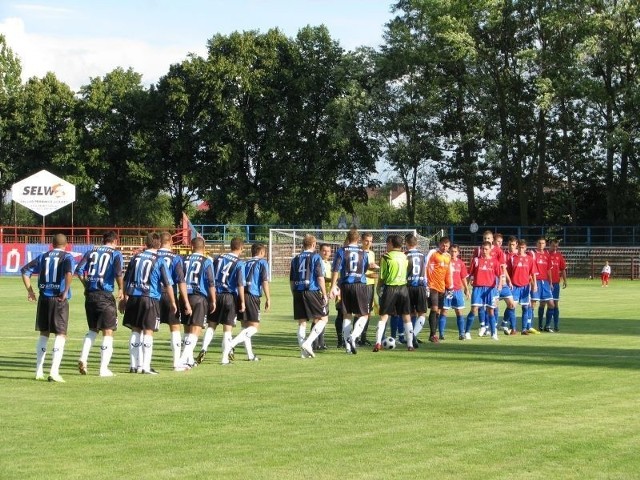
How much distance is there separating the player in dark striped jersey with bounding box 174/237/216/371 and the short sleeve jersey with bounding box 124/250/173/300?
90 cm

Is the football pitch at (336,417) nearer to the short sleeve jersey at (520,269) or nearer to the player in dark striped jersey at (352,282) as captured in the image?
the player in dark striped jersey at (352,282)

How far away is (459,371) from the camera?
14.8m

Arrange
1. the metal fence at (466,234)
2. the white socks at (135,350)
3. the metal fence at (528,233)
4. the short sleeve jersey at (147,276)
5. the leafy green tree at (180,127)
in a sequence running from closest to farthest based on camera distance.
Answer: the short sleeve jersey at (147,276), the white socks at (135,350), the metal fence at (466,234), the metal fence at (528,233), the leafy green tree at (180,127)

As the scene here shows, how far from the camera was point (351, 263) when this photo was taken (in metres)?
17.7

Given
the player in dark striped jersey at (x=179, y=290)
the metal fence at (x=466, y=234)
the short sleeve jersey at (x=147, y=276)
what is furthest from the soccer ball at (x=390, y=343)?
the metal fence at (x=466, y=234)

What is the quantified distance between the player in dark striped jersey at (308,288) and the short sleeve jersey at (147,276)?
2.94m

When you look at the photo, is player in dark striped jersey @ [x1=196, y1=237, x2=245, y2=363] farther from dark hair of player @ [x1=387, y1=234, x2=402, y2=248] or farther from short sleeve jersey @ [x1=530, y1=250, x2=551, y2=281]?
short sleeve jersey @ [x1=530, y1=250, x2=551, y2=281]

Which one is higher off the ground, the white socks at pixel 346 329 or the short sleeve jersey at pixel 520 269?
the short sleeve jersey at pixel 520 269

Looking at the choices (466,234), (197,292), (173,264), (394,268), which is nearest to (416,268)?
(394,268)

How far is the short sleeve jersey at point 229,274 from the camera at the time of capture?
1636 cm

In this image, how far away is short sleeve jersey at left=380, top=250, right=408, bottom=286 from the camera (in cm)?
1797

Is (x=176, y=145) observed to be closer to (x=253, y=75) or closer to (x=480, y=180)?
(x=253, y=75)

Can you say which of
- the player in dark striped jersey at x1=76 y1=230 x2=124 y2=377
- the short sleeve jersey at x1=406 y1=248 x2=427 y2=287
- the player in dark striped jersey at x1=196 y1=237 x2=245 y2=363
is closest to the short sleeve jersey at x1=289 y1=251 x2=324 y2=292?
the player in dark striped jersey at x1=196 y1=237 x2=245 y2=363

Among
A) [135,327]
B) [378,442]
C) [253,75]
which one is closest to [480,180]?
[253,75]
